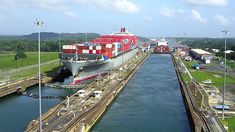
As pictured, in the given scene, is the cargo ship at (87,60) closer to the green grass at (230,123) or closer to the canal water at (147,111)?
the canal water at (147,111)

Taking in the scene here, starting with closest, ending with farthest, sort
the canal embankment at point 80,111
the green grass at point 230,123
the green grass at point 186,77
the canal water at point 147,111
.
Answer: the canal embankment at point 80,111
the green grass at point 230,123
the canal water at point 147,111
the green grass at point 186,77

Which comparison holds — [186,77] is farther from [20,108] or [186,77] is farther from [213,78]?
[20,108]

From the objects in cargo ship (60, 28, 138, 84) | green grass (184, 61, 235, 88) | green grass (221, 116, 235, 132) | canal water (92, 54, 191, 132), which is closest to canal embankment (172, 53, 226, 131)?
green grass (221, 116, 235, 132)

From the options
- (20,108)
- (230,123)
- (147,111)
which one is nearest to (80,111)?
(147,111)

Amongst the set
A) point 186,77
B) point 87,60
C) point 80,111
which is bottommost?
point 80,111

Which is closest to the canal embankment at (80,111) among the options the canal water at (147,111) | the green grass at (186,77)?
the canal water at (147,111)

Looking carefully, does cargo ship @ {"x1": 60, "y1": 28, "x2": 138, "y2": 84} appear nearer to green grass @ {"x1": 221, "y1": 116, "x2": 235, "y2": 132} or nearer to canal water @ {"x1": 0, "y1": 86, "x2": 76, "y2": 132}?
canal water @ {"x1": 0, "y1": 86, "x2": 76, "y2": 132}
